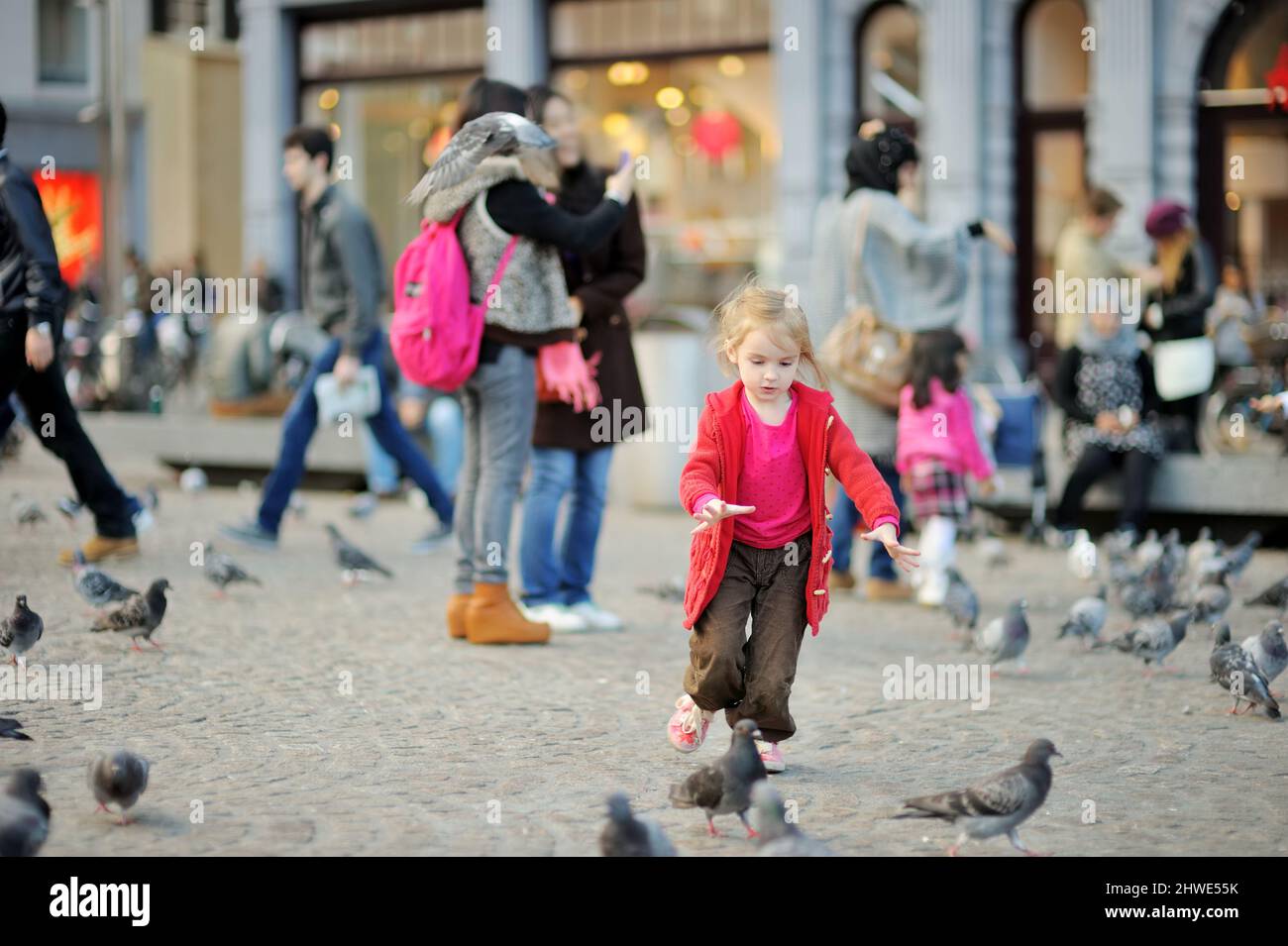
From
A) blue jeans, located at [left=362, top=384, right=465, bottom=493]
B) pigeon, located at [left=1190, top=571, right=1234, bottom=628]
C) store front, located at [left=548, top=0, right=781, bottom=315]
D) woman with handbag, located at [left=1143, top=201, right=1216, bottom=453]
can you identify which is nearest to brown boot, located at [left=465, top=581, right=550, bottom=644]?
pigeon, located at [left=1190, top=571, right=1234, bottom=628]

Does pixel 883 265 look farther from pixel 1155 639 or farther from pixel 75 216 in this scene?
pixel 75 216

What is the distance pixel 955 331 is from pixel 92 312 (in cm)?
2075

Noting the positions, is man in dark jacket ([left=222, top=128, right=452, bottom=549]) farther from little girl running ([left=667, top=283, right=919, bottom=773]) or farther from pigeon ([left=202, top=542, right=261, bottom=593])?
little girl running ([left=667, top=283, right=919, bottom=773])

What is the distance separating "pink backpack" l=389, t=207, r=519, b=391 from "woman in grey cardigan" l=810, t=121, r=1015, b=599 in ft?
7.01

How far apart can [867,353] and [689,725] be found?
12.3ft

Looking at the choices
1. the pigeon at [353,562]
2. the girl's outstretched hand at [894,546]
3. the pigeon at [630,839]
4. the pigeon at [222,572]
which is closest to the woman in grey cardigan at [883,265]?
the pigeon at [353,562]

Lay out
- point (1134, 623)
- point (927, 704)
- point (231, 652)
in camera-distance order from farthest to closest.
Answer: point (1134, 623) < point (231, 652) < point (927, 704)

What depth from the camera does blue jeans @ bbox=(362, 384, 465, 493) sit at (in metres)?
13.2

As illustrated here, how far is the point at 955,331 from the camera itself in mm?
9047

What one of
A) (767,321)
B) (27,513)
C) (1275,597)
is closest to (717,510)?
(767,321)

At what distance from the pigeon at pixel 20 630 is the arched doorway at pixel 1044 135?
14.5 m

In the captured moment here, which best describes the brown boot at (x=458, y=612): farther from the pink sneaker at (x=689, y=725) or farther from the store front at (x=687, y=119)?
the store front at (x=687, y=119)

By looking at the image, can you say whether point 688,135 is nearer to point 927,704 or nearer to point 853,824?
point 927,704
